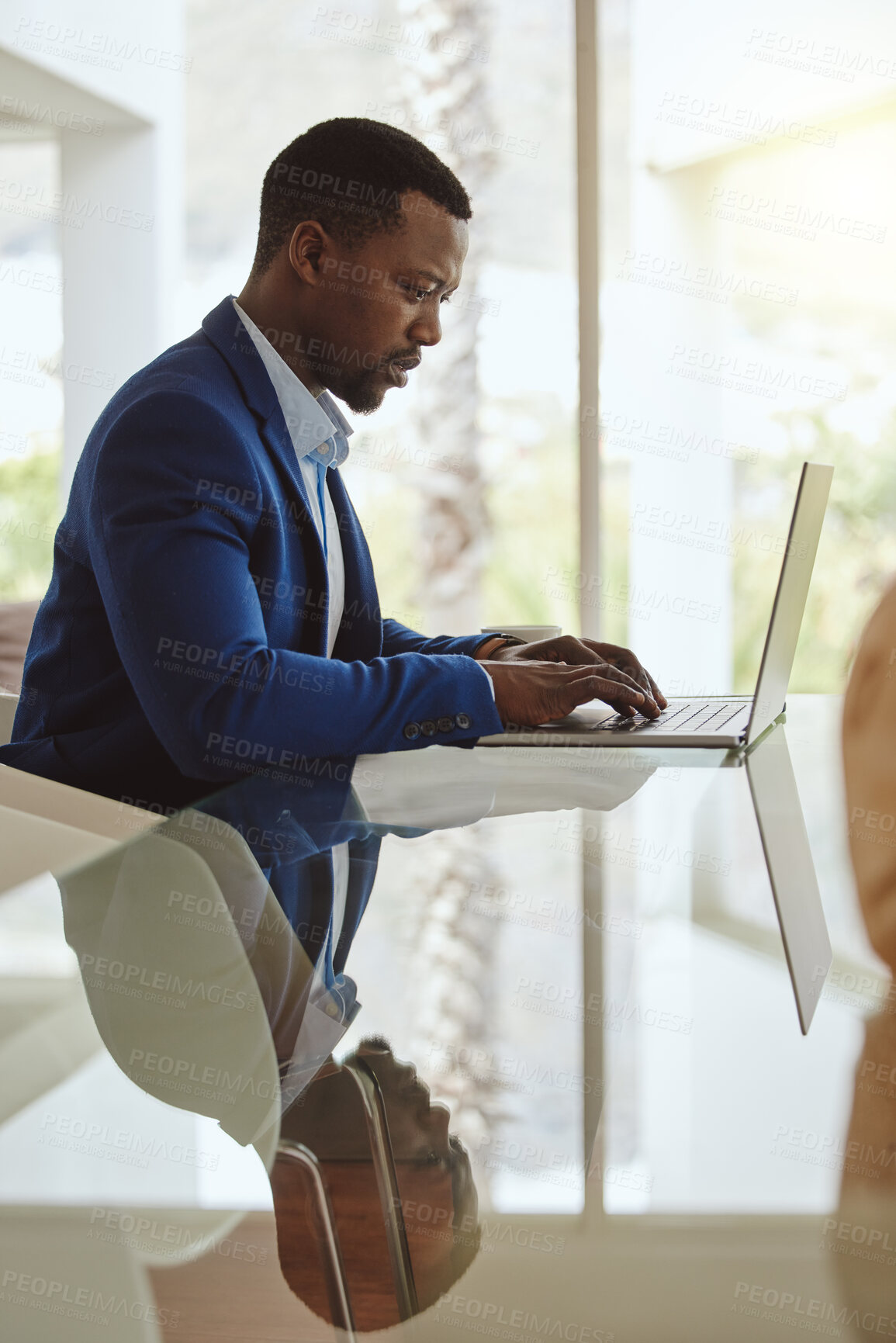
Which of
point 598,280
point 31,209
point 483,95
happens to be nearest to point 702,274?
point 483,95

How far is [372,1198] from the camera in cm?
39

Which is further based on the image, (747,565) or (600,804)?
(747,565)

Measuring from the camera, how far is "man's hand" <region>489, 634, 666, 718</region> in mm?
1407

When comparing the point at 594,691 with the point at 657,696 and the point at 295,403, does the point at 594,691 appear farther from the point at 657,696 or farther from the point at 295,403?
the point at 295,403

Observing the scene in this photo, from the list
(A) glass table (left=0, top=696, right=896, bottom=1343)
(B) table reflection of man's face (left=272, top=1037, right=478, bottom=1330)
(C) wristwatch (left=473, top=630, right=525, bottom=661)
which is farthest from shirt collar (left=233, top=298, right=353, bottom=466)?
(B) table reflection of man's face (left=272, top=1037, right=478, bottom=1330)

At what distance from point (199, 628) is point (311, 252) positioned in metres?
0.67

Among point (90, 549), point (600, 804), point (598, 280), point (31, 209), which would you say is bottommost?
point (600, 804)

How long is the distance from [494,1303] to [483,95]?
5.45 meters

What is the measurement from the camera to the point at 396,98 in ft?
17.2

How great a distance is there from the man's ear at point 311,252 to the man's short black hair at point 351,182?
0.04 ft

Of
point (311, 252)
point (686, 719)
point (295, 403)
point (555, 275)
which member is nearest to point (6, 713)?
point (295, 403)

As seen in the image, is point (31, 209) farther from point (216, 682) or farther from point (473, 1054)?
point (473, 1054)

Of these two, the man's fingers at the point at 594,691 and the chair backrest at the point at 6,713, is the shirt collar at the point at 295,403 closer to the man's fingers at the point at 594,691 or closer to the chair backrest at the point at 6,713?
the man's fingers at the point at 594,691

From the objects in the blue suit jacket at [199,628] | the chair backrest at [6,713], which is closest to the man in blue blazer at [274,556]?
the blue suit jacket at [199,628]
